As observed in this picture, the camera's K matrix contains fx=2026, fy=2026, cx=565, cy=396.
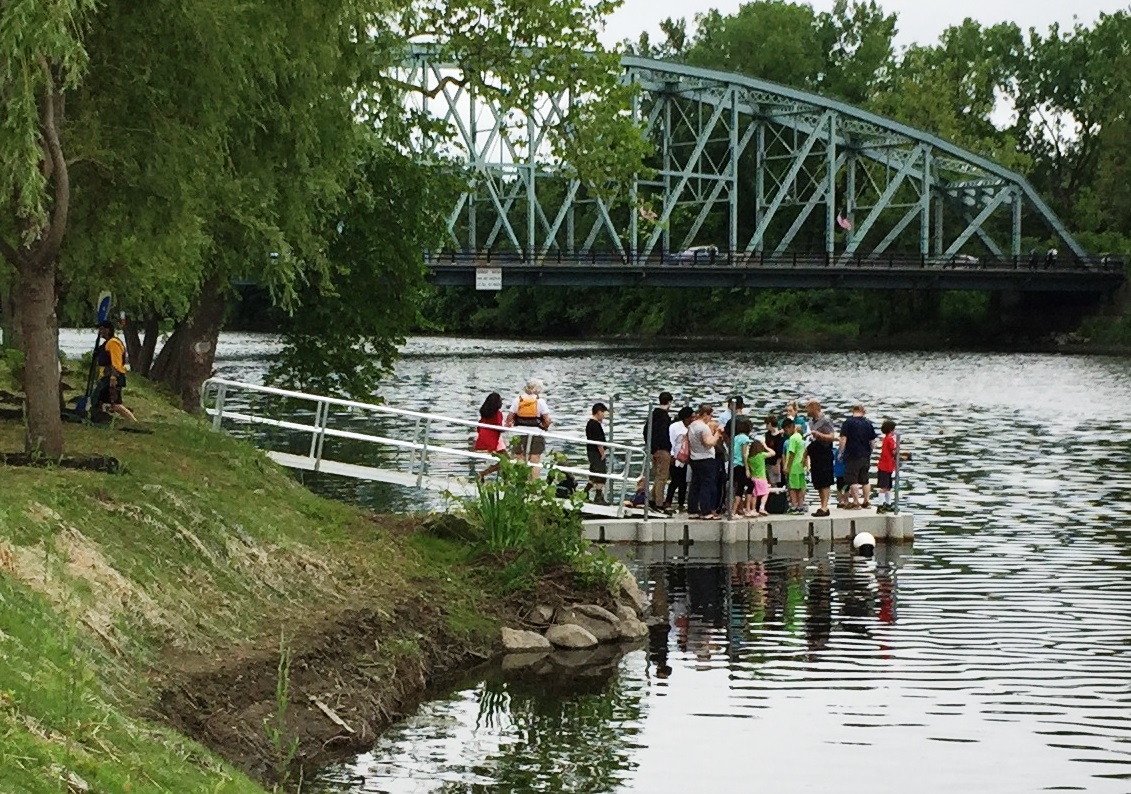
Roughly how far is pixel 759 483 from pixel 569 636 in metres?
9.21

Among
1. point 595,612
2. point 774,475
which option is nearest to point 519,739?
point 595,612

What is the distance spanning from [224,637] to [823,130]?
10766 cm

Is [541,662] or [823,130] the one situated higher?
[823,130]

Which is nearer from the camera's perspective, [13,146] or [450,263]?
[13,146]

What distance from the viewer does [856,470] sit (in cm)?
3103

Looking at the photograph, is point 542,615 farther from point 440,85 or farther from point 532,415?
point 440,85

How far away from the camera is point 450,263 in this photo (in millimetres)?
91875

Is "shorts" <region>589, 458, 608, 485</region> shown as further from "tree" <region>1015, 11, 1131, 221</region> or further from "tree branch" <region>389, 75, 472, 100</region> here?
"tree" <region>1015, 11, 1131, 221</region>

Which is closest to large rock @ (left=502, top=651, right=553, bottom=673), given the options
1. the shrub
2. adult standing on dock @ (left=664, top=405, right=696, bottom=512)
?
the shrub

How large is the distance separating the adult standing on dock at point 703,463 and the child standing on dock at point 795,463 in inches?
69.1

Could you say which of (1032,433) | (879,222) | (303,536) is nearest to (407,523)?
(303,536)

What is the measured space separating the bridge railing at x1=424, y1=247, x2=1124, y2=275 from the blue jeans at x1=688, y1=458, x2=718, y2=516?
65.7 metres

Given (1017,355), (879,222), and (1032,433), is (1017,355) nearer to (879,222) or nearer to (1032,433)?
(879,222)

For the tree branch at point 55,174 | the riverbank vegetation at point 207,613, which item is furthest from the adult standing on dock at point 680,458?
the tree branch at point 55,174
